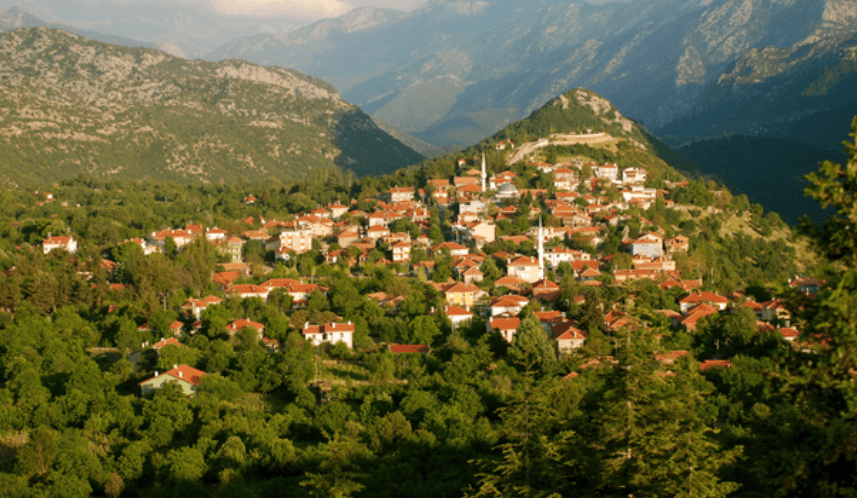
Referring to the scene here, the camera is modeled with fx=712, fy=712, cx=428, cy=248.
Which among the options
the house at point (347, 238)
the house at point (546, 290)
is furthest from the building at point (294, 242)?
the house at point (546, 290)

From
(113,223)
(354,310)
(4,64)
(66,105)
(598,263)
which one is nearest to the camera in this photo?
(354,310)

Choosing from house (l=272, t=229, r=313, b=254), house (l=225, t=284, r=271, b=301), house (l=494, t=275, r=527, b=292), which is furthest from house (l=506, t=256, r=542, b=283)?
house (l=272, t=229, r=313, b=254)

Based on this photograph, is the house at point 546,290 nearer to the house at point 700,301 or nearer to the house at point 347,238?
the house at point 700,301

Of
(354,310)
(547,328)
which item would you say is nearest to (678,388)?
(547,328)

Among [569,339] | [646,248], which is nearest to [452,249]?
[646,248]

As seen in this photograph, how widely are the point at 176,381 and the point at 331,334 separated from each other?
9691mm

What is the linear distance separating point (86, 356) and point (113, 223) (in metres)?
33.7

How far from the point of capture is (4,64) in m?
147

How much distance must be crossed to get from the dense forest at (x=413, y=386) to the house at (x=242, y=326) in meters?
0.52

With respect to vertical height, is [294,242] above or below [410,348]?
above

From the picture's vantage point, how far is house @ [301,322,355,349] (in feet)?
135

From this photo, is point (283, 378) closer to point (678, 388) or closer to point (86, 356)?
point (86, 356)

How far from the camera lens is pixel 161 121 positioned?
5630 inches

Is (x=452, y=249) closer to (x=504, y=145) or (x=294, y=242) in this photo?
(x=294, y=242)
